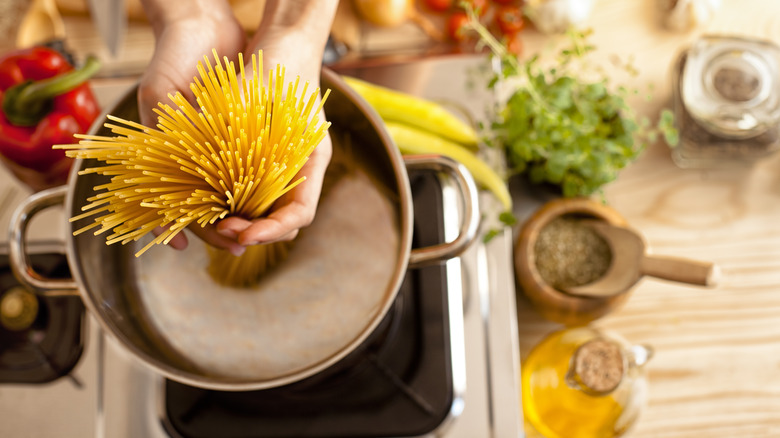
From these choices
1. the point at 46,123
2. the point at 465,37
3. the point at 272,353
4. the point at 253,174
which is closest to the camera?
the point at 253,174

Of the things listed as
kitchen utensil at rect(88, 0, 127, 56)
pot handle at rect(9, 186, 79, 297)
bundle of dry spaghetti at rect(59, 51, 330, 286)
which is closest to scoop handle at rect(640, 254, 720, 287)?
bundle of dry spaghetti at rect(59, 51, 330, 286)

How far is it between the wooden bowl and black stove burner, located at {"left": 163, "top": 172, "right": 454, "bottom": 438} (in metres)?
0.11

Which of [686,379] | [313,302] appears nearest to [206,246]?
[313,302]

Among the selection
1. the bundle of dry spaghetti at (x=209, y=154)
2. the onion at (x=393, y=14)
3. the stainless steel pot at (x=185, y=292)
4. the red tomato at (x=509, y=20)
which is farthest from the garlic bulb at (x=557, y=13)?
the bundle of dry spaghetti at (x=209, y=154)

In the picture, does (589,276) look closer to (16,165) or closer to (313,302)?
(313,302)

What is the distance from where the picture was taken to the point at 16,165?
60 centimetres

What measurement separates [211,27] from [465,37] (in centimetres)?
38

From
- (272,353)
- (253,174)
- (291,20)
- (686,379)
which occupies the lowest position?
(686,379)

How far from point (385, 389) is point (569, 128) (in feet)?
Answer: 1.02

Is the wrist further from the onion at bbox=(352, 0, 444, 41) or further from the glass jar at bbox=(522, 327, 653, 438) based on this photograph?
the glass jar at bbox=(522, 327, 653, 438)

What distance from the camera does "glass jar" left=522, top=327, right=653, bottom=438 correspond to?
52 cm

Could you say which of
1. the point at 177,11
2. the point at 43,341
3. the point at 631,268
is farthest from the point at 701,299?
the point at 43,341

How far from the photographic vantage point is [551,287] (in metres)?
0.58

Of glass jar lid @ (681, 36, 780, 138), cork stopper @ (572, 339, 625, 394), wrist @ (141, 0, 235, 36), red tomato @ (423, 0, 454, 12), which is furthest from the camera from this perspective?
red tomato @ (423, 0, 454, 12)
